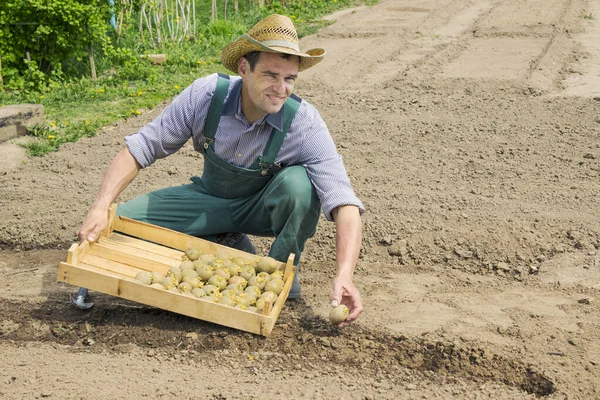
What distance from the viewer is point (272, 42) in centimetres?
370

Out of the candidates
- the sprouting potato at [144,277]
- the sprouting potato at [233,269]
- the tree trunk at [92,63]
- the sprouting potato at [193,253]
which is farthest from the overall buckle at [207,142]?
the tree trunk at [92,63]

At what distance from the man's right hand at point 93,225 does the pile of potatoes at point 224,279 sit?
0.99ft

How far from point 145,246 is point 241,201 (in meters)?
0.57

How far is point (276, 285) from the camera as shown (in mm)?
3699

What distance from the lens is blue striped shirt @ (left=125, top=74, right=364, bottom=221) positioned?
12.7ft

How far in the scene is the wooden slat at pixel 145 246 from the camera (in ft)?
13.3

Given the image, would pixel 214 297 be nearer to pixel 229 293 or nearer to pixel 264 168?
pixel 229 293

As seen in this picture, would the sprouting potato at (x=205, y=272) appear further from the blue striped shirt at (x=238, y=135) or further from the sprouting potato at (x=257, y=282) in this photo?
the blue striped shirt at (x=238, y=135)

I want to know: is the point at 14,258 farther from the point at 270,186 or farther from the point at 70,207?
the point at 270,186

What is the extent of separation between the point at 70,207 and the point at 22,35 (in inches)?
140

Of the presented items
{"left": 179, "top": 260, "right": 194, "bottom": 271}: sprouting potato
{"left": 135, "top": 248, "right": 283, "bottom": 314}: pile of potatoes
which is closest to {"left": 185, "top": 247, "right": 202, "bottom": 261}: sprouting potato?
{"left": 135, "top": 248, "right": 283, "bottom": 314}: pile of potatoes

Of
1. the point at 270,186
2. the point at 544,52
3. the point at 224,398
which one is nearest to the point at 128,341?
the point at 224,398

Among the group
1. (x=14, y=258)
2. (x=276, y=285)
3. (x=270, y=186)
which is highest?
(x=270, y=186)

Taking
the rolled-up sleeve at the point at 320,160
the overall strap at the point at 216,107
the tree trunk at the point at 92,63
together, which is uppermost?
the overall strap at the point at 216,107
